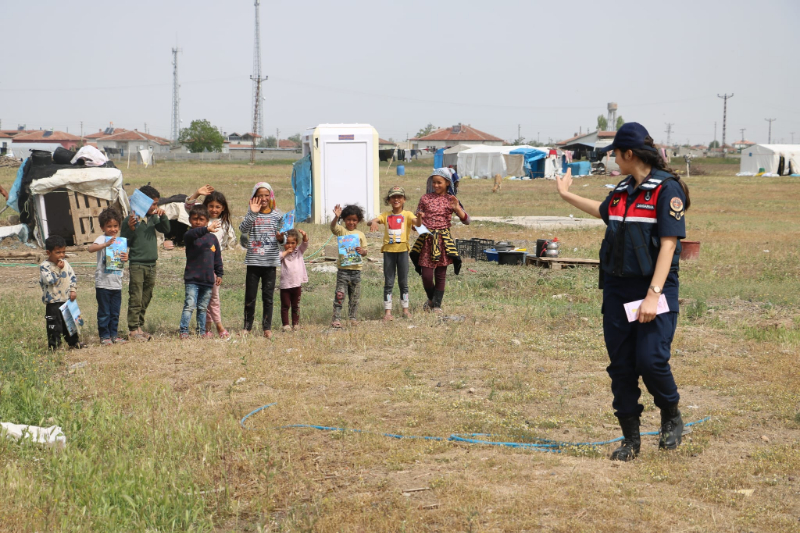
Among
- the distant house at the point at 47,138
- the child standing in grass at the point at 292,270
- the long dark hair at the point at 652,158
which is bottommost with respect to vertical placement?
the child standing in grass at the point at 292,270

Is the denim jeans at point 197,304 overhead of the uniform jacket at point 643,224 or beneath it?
beneath

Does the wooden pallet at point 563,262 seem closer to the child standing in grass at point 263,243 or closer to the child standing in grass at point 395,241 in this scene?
the child standing in grass at point 395,241

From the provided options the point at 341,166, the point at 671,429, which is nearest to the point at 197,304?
the point at 671,429

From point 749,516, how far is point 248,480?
2.62 meters

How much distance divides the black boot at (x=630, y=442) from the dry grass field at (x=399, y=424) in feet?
0.21

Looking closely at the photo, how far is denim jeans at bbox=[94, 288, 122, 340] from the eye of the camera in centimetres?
772

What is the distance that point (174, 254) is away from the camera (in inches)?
611

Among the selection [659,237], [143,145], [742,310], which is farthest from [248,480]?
[143,145]

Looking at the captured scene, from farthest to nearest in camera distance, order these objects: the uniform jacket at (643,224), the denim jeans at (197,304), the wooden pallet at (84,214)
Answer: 1. the wooden pallet at (84,214)
2. the denim jeans at (197,304)
3. the uniform jacket at (643,224)

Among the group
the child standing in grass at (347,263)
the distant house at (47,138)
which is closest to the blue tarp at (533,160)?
the child standing in grass at (347,263)

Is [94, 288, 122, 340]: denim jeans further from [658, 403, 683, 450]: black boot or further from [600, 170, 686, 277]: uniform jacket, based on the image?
[658, 403, 683, 450]: black boot

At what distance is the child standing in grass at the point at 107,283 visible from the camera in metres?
7.61

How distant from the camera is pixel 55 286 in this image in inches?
291

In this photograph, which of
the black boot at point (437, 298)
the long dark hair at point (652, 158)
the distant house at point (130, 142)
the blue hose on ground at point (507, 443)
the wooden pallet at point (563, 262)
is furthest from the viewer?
the distant house at point (130, 142)
